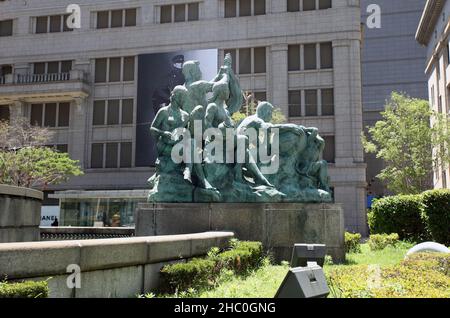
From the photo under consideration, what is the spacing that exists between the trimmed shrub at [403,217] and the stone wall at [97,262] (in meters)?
13.0

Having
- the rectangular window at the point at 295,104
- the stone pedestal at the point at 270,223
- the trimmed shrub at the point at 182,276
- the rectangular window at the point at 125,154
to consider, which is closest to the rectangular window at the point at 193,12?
the rectangular window at the point at 295,104

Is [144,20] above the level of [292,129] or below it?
above

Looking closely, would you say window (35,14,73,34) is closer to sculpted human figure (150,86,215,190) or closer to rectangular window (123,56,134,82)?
rectangular window (123,56,134,82)

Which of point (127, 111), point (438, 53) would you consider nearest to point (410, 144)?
point (438, 53)

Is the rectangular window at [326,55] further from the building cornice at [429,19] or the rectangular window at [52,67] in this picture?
the rectangular window at [52,67]

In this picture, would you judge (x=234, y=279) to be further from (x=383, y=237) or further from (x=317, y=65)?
(x=317, y=65)

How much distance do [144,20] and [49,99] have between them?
416 inches

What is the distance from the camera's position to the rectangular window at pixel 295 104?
38.7m

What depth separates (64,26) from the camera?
143 feet

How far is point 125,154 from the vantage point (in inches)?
1625

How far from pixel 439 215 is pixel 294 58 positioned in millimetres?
24410

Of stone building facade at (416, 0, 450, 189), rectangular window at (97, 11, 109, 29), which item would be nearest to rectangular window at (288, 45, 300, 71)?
stone building facade at (416, 0, 450, 189)

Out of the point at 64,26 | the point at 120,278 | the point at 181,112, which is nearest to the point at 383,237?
the point at 181,112

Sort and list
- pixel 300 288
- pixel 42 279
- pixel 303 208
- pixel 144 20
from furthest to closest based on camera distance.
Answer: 1. pixel 144 20
2. pixel 303 208
3. pixel 42 279
4. pixel 300 288
